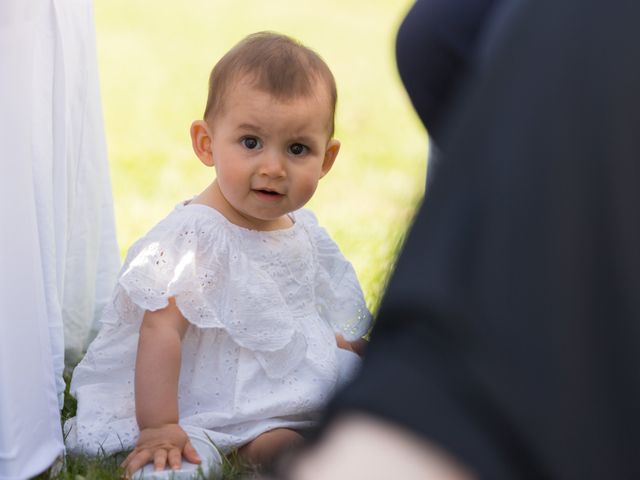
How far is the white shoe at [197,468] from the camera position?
6.68 ft

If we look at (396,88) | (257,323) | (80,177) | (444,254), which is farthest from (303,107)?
(396,88)

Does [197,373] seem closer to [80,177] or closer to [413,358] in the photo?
[80,177]

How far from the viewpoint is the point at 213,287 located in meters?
2.28

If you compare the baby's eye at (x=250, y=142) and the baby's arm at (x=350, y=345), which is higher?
the baby's eye at (x=250, y=142)

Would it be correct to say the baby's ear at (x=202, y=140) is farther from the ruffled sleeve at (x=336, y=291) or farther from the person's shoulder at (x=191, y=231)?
the ruffled sleeve at (x=336, y=291)

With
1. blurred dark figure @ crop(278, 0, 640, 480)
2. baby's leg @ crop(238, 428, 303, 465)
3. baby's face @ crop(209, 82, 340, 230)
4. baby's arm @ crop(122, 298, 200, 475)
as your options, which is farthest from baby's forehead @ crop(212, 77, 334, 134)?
blurred dark figure @ crop(278, 0, 640, 480)

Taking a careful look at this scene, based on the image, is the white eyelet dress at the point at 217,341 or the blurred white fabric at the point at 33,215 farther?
the white eyelet dress at the point at 217,341

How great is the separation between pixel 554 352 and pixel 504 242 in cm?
8

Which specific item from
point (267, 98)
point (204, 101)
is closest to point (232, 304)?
point (267, 98)

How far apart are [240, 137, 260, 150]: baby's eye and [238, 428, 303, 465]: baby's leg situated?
58cm

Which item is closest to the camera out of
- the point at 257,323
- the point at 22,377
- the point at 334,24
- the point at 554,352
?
the point at 554,352

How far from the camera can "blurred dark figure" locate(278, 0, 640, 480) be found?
0.71 meters

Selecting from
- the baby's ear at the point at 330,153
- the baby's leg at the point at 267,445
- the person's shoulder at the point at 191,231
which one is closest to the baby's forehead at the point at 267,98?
the baby's ear at the point at 330,153

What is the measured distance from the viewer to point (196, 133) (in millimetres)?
2432
